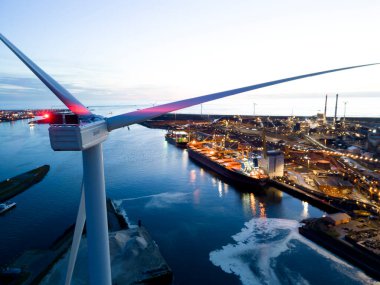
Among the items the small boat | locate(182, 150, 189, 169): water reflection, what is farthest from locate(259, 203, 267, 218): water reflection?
the small boat

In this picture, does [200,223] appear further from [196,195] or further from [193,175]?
[193,175]

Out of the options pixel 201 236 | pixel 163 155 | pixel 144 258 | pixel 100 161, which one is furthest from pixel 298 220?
pixel 163 155

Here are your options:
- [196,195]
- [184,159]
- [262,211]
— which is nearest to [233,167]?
[196,195]

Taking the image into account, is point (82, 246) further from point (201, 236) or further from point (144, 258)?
point (201, 236)

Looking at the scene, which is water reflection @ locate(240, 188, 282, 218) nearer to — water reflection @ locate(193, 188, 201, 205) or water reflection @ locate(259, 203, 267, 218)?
water reflection @ locate(259, 203, 267, 218)

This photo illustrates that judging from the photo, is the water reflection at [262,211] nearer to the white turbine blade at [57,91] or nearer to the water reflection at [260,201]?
the water reflection at [260,201]

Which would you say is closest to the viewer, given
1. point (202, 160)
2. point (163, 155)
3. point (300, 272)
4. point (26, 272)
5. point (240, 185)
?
point (26, 272)

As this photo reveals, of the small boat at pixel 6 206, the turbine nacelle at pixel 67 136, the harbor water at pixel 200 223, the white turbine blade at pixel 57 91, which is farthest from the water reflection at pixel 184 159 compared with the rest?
the turbine nacelle at pixel 67 136
